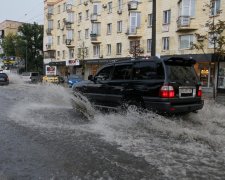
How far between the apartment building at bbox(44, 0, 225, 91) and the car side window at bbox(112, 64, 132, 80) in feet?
43.4

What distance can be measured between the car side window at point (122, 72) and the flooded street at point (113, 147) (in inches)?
41.4

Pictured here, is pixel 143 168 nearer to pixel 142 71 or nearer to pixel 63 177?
pixel 63 177

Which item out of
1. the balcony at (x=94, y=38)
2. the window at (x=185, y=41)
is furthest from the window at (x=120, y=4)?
the window at (x=185, y=41)

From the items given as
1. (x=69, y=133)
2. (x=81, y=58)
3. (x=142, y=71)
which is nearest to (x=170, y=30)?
(x=81, y=58)

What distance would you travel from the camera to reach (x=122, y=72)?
9258 millimetres

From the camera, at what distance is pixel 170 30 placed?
3164 cm

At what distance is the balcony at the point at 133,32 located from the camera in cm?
3559

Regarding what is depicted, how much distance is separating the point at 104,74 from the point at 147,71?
1914mm

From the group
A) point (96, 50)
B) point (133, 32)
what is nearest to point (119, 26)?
point (133, 32)

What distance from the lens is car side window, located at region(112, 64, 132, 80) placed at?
902 centimetres

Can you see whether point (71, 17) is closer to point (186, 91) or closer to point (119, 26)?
point (119, 26)

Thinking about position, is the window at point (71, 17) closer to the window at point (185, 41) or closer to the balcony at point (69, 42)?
the balcony at point (69, 42)

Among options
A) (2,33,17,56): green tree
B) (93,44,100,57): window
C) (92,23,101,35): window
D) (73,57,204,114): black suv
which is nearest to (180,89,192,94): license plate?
(73,57,204,114): black suv

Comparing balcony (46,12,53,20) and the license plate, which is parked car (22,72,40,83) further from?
the license plate
